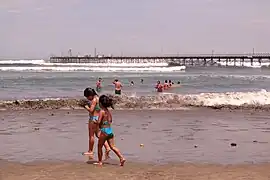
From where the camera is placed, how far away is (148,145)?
11.0 m

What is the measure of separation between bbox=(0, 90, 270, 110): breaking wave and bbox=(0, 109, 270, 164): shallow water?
7.08ft

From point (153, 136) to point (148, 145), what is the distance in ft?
4.53

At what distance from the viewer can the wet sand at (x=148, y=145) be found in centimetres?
807

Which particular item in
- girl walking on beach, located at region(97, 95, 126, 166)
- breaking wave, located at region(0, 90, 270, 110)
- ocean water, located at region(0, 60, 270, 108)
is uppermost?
girl walking on beach, located at region(97, 95, 126, 166)

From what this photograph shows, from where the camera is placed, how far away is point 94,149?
1043 centimetres

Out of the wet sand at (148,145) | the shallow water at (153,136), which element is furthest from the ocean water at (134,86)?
the wet sand at (148,145)

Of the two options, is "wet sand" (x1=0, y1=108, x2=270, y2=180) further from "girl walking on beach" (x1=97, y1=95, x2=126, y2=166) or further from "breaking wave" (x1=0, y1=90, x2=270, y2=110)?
"breaking wave" (x1=0, y1=90, x2=270, y2=110)

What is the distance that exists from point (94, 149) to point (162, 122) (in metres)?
5.31

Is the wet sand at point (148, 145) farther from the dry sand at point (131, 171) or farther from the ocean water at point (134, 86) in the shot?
the ocean water at point (134, 86)

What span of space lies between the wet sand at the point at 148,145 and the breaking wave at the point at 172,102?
268 cm

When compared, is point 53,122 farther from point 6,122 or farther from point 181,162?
point 181,162

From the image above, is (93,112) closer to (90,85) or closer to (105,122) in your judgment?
(105,122)

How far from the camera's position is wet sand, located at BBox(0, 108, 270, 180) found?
8.07m

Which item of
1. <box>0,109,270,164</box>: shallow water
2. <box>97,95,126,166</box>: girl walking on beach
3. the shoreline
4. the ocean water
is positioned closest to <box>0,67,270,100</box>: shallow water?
the ocean water
